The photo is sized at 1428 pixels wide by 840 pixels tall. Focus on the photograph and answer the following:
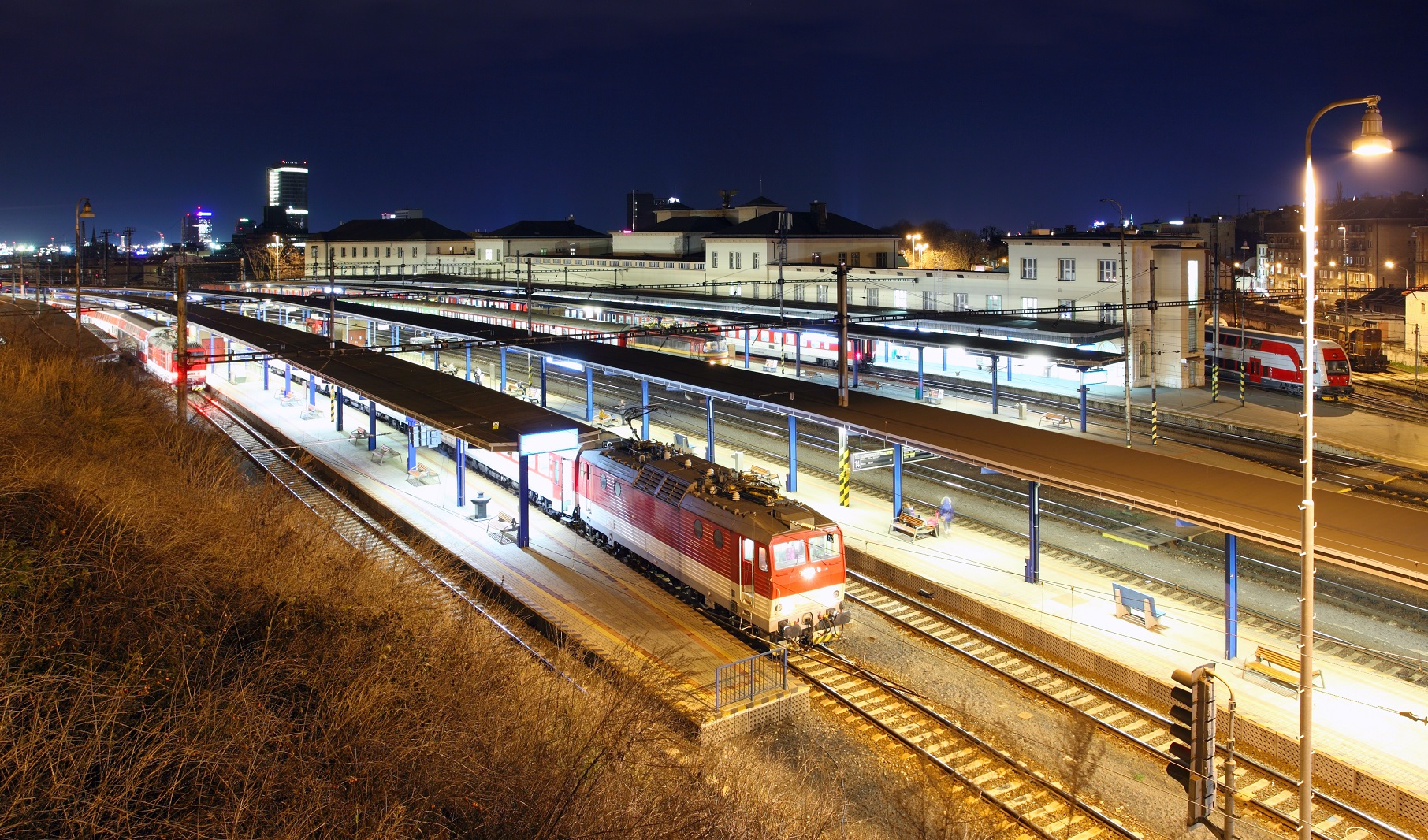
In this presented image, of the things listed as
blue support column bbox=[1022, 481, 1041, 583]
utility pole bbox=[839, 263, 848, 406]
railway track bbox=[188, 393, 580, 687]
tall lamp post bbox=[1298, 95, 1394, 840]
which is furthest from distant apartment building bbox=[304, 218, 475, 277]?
tall lamp post bbox=[1298, 95, 1394, 840]

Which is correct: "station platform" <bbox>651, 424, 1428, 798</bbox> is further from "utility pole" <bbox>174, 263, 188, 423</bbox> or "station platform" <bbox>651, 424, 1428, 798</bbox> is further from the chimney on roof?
the chimney on roof

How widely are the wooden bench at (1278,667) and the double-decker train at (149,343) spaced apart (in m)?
34.6

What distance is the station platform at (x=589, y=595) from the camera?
14516 millimetres

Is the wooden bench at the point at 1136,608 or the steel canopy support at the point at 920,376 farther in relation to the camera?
the steel canopy support at the point at 920,376

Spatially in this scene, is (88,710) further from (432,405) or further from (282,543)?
(432,405)

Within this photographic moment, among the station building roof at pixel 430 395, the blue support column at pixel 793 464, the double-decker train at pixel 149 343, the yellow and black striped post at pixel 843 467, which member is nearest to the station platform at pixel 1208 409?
the blue support column at pixel 793 464

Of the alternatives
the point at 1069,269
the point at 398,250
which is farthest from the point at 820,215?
the point at 398,250

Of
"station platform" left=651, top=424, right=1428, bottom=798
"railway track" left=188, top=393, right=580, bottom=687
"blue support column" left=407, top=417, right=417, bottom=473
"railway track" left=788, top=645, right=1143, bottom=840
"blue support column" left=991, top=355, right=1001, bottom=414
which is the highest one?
"blue support column" left=991, top=355, right=1001, bottom=414

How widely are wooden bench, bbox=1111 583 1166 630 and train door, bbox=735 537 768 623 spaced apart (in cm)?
648

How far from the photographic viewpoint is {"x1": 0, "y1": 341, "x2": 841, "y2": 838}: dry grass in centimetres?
881

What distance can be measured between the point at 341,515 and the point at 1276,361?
3661cm

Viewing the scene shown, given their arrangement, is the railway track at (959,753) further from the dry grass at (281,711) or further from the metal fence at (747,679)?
the dry grass at (281,711)

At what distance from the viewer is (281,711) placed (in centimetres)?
1070

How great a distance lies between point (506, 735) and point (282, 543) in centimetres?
729
